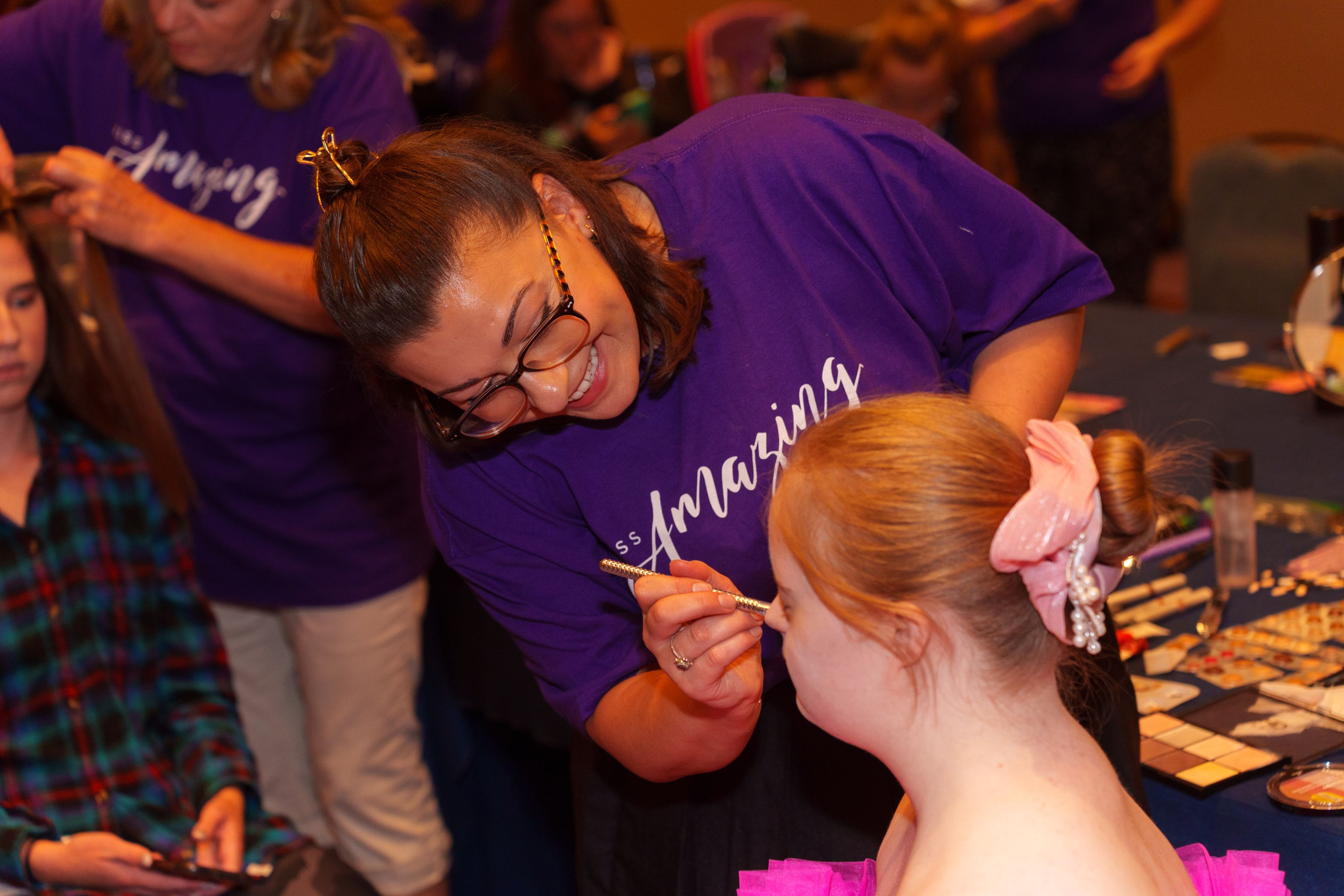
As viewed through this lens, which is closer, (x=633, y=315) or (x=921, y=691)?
(x=921, y=691)

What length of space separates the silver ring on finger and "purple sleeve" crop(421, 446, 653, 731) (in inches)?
8.0

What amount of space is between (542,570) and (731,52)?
11.2ft

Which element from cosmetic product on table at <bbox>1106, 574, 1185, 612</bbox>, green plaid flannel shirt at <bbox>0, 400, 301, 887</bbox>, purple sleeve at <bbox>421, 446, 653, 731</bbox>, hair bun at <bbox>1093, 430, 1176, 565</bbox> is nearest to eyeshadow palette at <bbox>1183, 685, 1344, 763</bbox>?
cosmetic product on table at <bbox>1106, 574, 1185, 612</bbox>

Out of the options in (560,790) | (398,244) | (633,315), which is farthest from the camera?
(560,790)

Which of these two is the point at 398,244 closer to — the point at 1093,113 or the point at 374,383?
the point at 374,383

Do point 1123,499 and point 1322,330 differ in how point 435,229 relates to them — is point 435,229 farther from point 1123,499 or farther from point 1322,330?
point 1322,330

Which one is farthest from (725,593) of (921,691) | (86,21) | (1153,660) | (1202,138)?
(1202,138)

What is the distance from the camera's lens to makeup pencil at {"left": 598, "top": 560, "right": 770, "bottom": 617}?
107 cm

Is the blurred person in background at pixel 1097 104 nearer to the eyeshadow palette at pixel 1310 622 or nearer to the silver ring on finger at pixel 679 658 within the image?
the eyeshadow palette at pixel 1310 622

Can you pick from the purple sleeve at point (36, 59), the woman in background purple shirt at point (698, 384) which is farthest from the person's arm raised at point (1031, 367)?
the purple sleeve at point (36, 59)

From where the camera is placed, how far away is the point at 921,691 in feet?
3.15

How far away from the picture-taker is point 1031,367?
4.24ft

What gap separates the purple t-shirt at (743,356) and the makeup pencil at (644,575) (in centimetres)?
7

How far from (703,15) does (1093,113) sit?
12.6 ft
